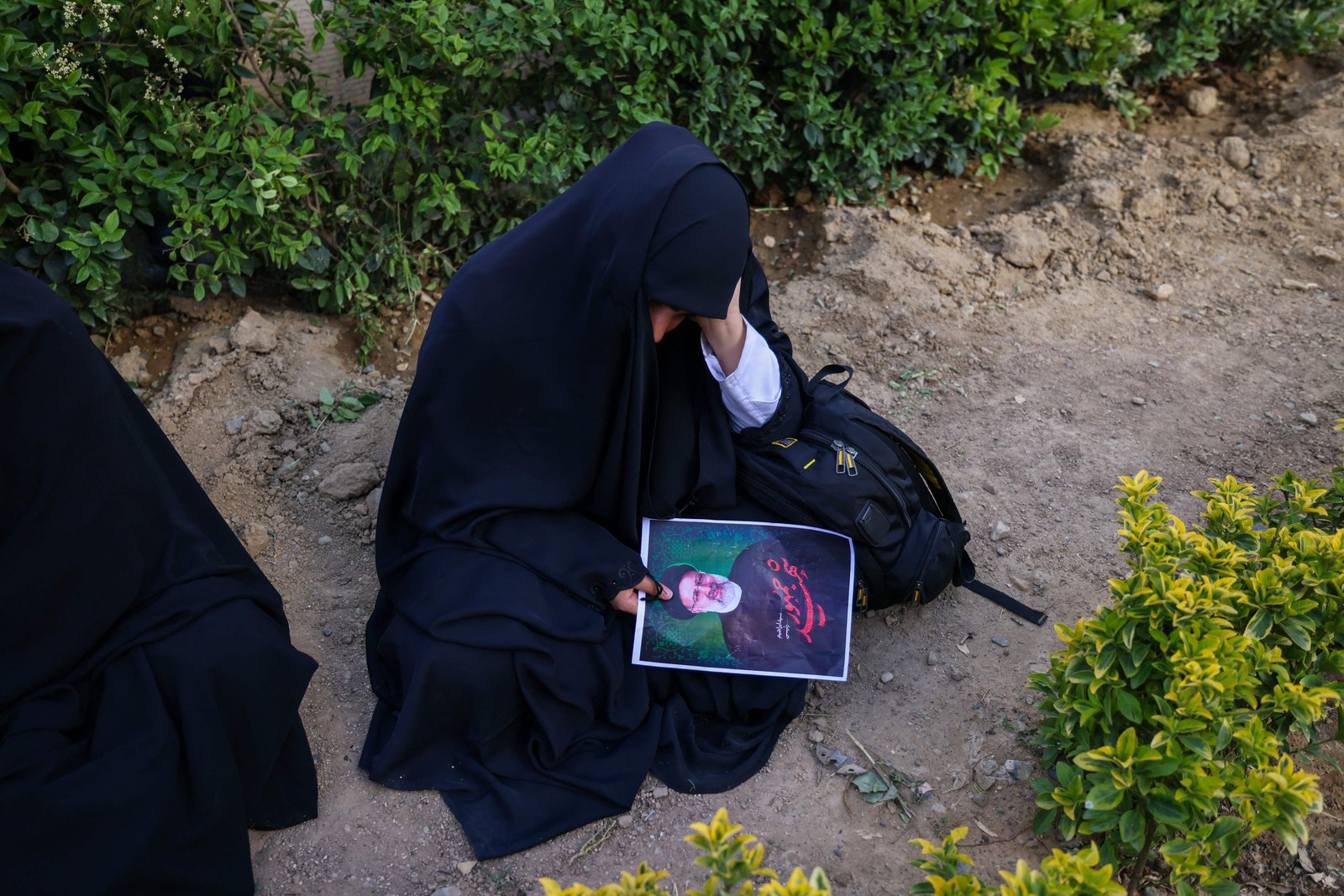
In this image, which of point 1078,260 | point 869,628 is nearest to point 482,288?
point 869,628

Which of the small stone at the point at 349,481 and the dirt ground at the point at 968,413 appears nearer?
the dirt ground at the point at 968,413

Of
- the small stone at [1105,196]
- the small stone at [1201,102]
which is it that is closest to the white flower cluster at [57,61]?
the small stone at [1105,196]

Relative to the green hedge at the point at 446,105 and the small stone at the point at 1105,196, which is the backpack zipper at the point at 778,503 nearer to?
the green hedge at the point at 446,105

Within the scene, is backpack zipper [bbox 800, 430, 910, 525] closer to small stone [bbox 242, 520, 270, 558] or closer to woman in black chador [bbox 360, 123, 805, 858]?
woman in black chador [bbox 360, 123, 805, 858]

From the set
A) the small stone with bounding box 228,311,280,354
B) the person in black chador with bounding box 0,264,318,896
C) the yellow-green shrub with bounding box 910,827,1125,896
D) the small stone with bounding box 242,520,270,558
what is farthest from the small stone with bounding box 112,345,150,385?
the yellow-green shrub with bounding box 910,827,1125,896

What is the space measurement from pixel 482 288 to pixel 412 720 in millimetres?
1073

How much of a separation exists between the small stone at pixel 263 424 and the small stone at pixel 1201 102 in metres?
4.69

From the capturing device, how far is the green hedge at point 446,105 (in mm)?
3129

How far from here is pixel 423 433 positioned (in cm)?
262

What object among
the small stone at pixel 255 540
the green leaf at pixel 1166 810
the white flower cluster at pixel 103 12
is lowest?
the small stone at pixel 255 540

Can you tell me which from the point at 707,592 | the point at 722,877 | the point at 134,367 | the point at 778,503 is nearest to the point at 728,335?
the point at 778,503

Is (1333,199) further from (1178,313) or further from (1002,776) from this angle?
(1002,776)

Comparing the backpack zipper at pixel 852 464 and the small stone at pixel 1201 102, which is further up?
the small stone at pixel 1201 102

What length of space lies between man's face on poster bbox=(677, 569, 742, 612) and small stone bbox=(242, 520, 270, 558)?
141 cm
